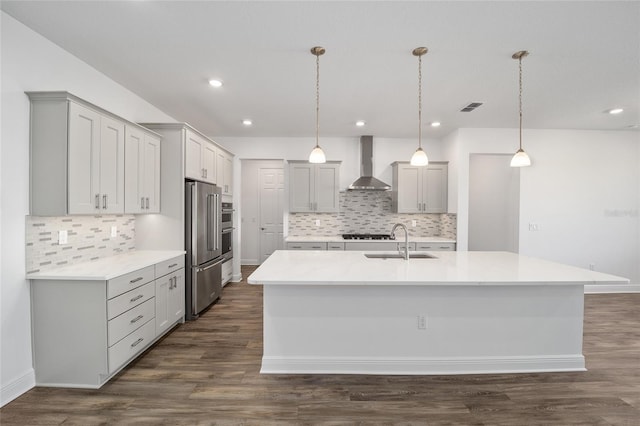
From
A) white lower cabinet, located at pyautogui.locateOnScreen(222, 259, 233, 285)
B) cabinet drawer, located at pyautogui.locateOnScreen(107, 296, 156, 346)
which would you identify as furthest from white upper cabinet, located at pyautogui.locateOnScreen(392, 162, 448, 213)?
cabinet drawer, located at pyautogui.locateOnScreen(107, 296, 156, 346)

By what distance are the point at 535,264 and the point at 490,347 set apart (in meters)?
0.94

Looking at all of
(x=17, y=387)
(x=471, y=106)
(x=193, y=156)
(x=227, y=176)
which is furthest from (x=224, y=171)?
(x=471, y=106)

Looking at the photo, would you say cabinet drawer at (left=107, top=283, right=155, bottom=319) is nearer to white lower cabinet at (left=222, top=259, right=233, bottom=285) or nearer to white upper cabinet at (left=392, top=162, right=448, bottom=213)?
white lower cabinet at (left=222, top=259, right=233, bottom=285)

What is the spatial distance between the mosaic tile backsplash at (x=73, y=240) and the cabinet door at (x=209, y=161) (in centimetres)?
120

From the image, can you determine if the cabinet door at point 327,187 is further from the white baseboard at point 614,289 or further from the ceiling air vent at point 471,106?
the white baseboard at point 614,289

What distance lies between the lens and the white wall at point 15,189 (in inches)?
88.2

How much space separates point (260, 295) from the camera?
5.09m

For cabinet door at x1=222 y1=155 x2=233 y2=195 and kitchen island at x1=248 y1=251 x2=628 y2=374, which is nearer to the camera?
kitchen island at x1=248 y1=251 x2=628 y2=374

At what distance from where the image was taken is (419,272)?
2.60 meters

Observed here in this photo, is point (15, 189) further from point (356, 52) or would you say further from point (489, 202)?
point (489, 202)

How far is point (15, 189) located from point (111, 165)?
0.74 metres

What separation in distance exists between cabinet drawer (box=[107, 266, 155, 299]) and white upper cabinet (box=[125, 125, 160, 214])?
685 millimetres

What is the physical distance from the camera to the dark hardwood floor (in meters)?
2.13

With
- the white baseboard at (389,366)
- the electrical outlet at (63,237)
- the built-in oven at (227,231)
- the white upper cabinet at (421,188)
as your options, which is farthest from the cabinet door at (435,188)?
the electrical outlet at (63,237)
